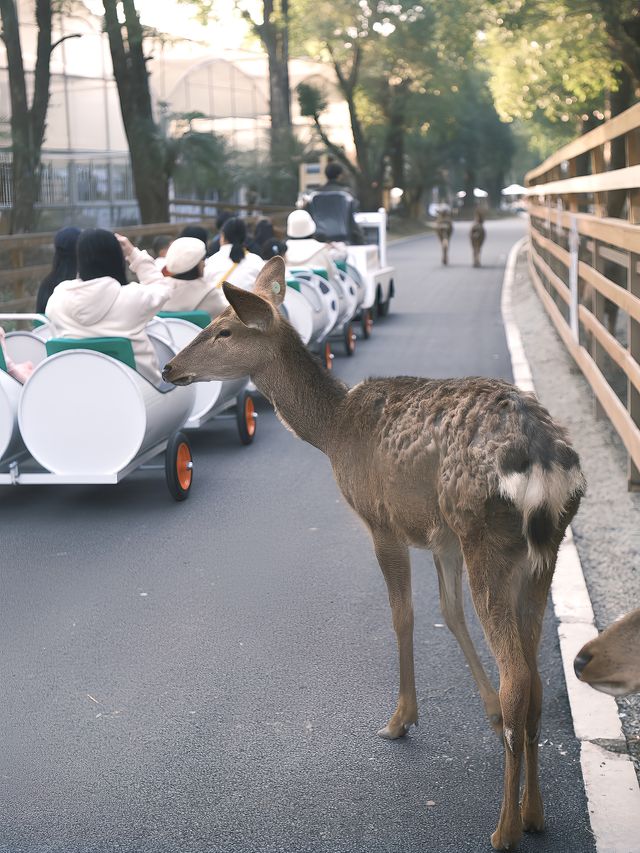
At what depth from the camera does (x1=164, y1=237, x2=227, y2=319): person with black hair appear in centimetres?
1042

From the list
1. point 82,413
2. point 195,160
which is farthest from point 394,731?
point 195,160

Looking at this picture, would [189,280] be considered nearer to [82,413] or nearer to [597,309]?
[82,413]

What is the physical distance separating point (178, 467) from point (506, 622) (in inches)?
202

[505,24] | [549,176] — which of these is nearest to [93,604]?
[549,176]

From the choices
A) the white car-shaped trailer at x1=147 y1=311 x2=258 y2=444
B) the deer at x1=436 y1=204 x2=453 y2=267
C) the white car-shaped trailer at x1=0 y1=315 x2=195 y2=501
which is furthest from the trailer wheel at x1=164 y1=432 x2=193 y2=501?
the deer at x1=436 y1=204 x2=453 y2=267

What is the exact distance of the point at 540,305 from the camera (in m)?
23.1

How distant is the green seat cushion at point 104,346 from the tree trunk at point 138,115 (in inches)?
634

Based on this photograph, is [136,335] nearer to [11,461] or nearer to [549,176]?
[11,461]

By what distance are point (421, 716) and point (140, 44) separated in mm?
20849

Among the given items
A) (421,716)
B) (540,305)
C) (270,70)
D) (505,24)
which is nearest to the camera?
(421,716)

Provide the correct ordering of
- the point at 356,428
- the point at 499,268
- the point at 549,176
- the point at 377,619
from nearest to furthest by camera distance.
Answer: the point at 356,428
the point at 377,619
the point at 549,176
the point at 499,268

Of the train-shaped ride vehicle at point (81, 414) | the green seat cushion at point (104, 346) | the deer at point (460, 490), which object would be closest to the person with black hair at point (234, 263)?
the green seat cushion at point (104, 346)

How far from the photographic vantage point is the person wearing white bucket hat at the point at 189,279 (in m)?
10.4

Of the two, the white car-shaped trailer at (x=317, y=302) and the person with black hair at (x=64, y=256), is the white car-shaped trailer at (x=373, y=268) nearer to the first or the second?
the white car-shaped trailer at (x=317, y=302)
